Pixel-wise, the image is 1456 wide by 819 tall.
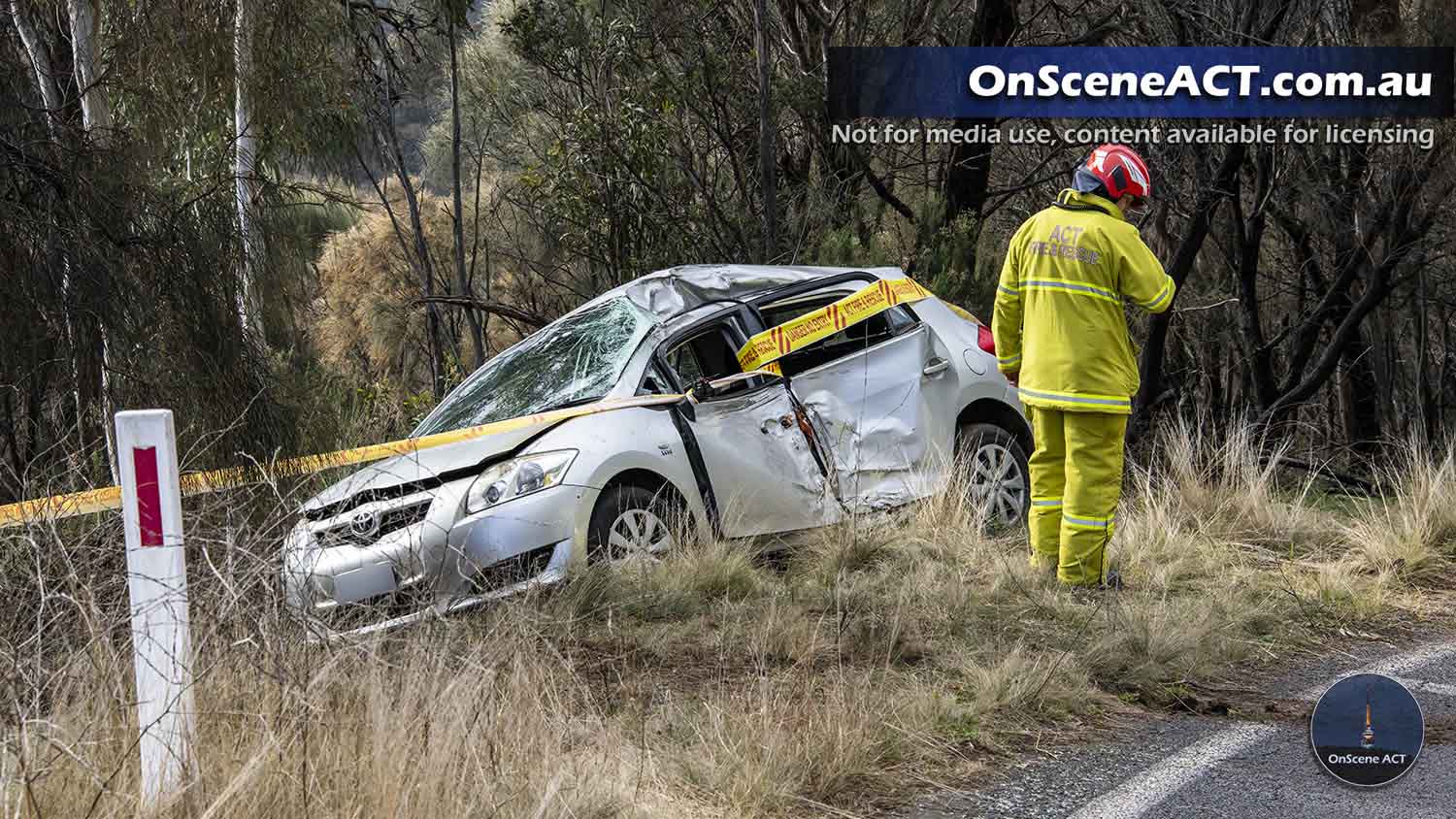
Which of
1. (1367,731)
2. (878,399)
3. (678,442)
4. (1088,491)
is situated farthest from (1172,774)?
(878,399)

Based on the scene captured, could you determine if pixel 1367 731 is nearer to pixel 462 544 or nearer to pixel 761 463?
pixel 462 544

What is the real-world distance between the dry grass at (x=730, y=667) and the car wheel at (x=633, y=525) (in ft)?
0.46

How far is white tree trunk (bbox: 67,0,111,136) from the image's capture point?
838cm

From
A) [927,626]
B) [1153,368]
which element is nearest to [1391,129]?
[1153,368]

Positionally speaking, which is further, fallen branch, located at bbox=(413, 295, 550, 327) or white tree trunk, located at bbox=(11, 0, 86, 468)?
fallen branch, located at bbox=(413, 295, 550, 327)

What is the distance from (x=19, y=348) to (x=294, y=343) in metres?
1.98

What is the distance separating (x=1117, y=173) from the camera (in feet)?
22.8

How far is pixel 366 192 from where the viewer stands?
3672 cm

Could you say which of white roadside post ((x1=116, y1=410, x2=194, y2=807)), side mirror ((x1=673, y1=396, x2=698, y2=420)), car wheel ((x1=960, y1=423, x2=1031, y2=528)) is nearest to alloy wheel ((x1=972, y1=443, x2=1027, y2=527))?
car wheel ((x1=960, y1=423, x2=1031, y2=528))

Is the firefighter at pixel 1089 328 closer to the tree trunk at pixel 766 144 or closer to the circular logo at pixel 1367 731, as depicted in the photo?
the circular logo at pixel 1367 731

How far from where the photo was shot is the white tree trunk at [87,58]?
8.38 m

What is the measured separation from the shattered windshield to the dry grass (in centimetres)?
103

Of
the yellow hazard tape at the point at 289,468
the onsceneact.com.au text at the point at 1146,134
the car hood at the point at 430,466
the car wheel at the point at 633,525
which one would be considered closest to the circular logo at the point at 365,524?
the car hood at the point at 430,466

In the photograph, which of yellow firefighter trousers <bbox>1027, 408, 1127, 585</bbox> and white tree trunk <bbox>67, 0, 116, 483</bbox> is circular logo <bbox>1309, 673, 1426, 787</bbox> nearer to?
yellow firefighter trousers <bbox>1027, 408, 1127, 585</bbox>
